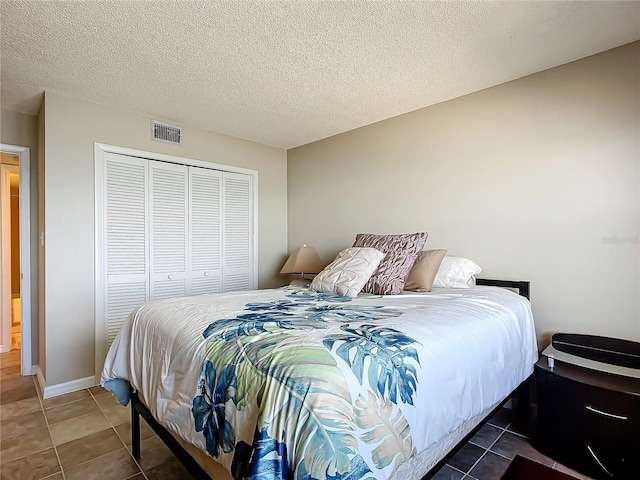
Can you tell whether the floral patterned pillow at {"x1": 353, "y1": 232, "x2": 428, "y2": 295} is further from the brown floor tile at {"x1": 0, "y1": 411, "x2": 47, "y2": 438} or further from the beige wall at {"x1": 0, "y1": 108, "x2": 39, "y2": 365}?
the beige wall at {"x1": 0, "y1": 108, "x2": 39, "y2": 365}

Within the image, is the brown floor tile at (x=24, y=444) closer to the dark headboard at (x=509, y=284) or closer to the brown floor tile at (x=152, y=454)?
the brown floor tile at (x=152, y=454)

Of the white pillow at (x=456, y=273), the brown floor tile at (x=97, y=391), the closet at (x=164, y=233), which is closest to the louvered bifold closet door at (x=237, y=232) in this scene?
the closet at (x=164, y=233)

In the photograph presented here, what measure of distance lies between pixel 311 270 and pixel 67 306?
2.12 m

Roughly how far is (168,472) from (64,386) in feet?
5.39

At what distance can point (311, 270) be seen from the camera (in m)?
3.54

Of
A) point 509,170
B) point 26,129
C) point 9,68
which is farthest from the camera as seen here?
point 26,129

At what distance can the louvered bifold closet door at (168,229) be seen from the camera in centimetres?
332

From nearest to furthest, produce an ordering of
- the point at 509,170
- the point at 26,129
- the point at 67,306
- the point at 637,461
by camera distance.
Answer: the point at 637,461 < the point at 509,170 < the point at 67,306 < the point at 26,129

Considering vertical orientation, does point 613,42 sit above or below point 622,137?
above

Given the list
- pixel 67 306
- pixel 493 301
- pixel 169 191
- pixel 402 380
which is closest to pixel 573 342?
pixel 493 301

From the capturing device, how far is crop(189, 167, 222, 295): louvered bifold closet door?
3.60m

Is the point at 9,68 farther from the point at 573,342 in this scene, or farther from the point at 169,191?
the point at 573,342

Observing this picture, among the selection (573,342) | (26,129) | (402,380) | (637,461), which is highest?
(26,129)

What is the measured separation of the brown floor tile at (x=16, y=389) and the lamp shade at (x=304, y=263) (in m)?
2.38
